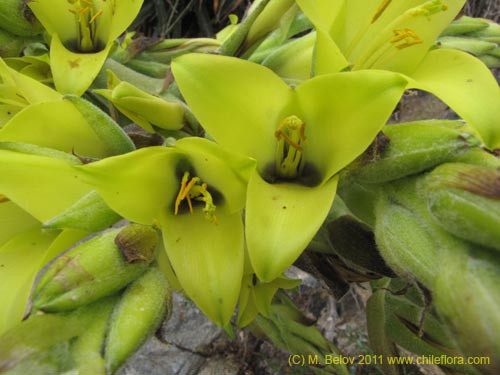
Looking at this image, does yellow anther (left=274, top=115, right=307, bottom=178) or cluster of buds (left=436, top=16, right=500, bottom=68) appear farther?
cluster of buds (left=436, top=16, right=500, bottom=68)

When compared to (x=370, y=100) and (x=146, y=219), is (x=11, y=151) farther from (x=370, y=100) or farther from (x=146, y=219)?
(x=370, y=100)

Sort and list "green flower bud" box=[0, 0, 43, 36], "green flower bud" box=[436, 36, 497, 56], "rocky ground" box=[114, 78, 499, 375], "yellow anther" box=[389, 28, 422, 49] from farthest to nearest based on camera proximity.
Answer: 1. "rocky ground" box=[114, 78, 499, 375]
2. "green flower bud" box=[436, 36, 497, 56]
3. "green flower bud" box=[0, 0, 43, 36]
4. "yellow anther" box=[389, 28, 422, 49]

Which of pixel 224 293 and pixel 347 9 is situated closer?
pixel 224 293

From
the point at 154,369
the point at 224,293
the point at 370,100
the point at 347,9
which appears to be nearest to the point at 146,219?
the point at 224,293

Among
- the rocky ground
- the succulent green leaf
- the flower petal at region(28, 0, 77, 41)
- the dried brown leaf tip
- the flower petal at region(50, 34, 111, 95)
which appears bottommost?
the rocky ground

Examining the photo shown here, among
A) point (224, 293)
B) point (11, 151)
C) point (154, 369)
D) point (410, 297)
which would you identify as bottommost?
point (154, 369)

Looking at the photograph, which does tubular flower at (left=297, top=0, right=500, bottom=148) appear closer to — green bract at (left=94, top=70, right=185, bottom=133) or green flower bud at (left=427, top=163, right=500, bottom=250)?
green flower bud at (left=427, top=163, right=500, bottom=250)

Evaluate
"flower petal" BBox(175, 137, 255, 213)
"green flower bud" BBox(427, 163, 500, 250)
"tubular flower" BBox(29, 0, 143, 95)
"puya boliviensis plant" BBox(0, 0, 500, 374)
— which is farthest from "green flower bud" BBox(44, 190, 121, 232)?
"green flower bud" BBox(427, 163, 500, 250)

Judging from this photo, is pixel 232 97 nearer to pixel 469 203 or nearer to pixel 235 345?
pixel 469 203
